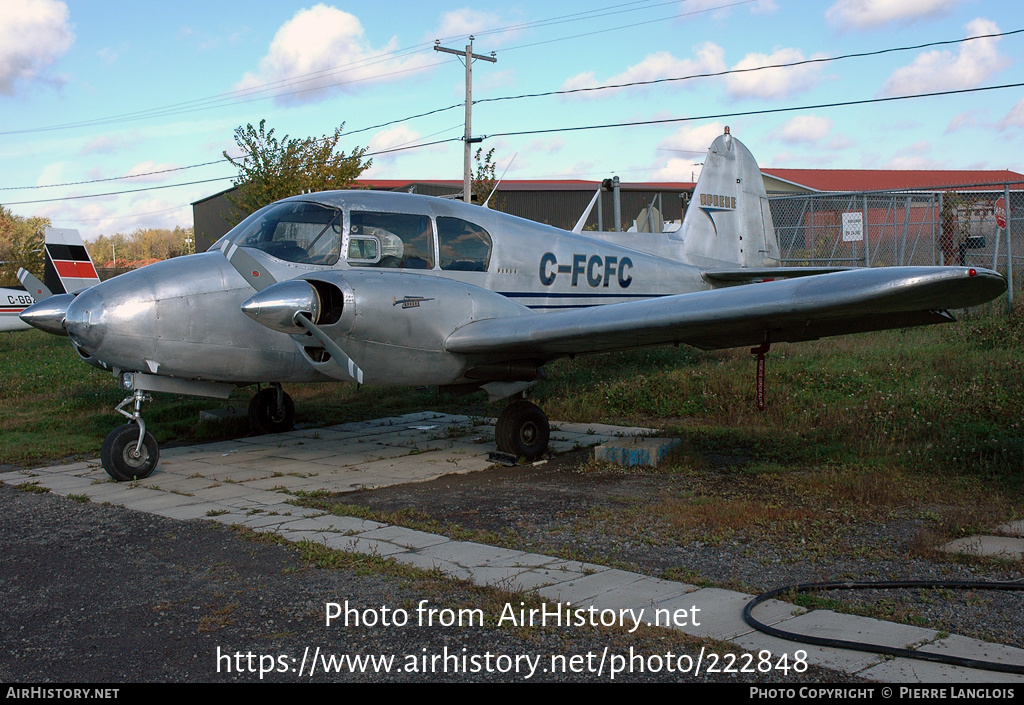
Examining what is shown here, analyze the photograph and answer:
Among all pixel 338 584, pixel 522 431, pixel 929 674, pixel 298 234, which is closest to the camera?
pixel 929 674

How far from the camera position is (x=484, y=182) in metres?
26.3

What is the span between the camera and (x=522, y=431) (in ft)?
29.0

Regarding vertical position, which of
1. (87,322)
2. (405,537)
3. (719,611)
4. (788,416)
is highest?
(87,322)

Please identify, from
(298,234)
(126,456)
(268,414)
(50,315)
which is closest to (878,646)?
(298,234)

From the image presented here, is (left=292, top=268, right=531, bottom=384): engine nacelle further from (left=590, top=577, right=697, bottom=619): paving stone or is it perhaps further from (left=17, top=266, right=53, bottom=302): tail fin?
(left=17, top=266, right=53, bottom=302): tail fin

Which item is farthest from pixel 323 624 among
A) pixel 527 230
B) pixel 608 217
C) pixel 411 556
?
pixel 608 217

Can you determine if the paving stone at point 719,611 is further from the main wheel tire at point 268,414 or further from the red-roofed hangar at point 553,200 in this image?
the red-roofed hangar at point 553,200

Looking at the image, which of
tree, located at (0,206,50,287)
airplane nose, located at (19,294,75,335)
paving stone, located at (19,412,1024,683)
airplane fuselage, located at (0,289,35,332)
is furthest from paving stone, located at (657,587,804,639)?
tree, located at (0,206,50,287)

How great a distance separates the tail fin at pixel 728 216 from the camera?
12.3 m

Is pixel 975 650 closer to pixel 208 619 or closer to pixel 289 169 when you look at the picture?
pixel 208 619

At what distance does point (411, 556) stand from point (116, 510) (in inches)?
123

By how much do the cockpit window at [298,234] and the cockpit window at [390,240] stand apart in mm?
178

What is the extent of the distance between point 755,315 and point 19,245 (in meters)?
51.2

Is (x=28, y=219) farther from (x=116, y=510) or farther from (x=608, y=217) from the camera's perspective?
(x=116, y=510)
